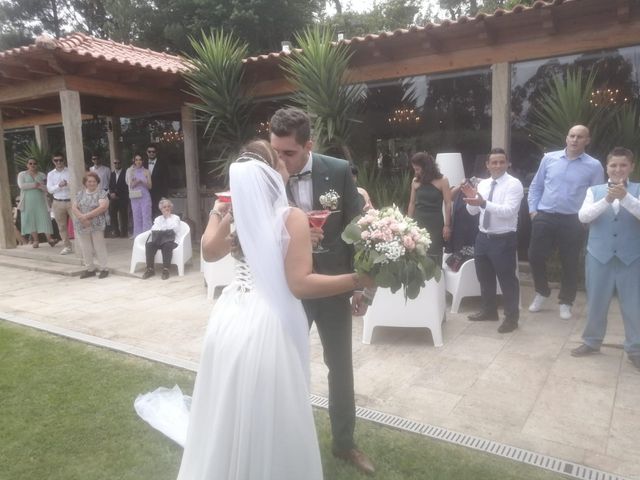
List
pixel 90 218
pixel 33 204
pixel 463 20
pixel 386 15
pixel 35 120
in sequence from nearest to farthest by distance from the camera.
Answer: pixel 463 20
pixel 90 218
pixel 33 204
pixel 35 120
pixel 386 15

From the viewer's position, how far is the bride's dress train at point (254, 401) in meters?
2.00

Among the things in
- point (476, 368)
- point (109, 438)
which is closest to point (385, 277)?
point (109, 438)

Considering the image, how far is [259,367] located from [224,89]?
6.76m

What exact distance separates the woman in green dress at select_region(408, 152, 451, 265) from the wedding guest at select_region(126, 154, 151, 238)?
20.0 ft

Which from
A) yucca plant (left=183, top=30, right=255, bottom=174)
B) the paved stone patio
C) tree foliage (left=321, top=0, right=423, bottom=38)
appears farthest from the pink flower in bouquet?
tree foliage (left=321, top=0, right=423, bottom=38)

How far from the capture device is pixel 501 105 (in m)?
7.05

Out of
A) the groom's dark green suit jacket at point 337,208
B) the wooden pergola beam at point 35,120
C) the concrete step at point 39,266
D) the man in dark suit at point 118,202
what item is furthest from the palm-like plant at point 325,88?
the wooden pergola beam at point 35,120

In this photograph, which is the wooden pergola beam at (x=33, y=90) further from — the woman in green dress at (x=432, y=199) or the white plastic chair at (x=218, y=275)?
the woman in green dress at (x=432, y=199)

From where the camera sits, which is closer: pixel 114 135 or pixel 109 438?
pixel 109 438

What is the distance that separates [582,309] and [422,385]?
2750 mm

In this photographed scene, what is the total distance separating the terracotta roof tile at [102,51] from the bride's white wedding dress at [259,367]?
6.53m

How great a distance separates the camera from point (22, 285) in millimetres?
7566

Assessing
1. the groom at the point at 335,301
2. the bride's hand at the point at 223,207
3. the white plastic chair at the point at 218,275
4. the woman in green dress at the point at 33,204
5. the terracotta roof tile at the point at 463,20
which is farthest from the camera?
the woman in green dress at the point at 33,204

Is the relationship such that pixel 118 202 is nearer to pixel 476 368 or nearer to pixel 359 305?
pixel 476 368
